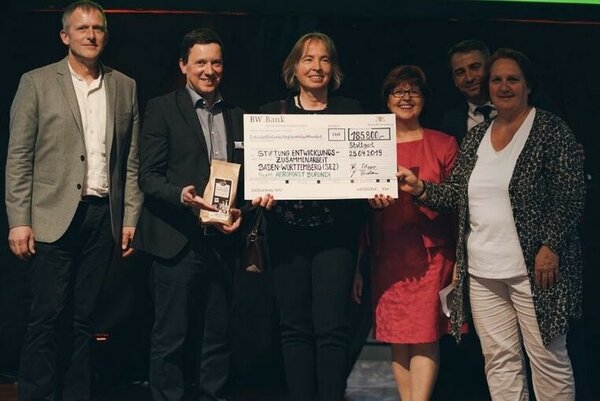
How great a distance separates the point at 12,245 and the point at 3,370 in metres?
1.35

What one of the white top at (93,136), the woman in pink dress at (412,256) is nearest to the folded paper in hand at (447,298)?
the woman in pink dress at (412,256)

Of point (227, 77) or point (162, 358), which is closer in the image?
point (162, 358)

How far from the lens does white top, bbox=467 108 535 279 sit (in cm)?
411

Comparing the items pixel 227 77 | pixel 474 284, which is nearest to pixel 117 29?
pixel 227 77

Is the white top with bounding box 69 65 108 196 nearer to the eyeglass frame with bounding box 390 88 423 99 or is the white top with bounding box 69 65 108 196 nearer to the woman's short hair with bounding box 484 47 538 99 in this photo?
the eyeglass frame with bounding box 390 88 423 99

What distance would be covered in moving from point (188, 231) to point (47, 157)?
0.67m

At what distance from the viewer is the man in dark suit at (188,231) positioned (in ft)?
14.2

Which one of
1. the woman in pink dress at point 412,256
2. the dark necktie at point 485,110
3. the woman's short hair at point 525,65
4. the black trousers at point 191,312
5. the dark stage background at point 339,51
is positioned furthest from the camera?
the dark stage background at point 339,51

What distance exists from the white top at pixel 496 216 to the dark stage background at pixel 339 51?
1.13 metres

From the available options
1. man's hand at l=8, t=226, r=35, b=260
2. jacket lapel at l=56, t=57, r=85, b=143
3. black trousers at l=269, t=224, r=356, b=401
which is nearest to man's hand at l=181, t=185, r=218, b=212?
black trousers at l=269, t=224, r=356, b=401

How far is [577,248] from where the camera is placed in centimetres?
419

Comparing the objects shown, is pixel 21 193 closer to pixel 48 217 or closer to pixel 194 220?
pixel 48 217

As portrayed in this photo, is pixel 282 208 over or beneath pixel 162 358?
over

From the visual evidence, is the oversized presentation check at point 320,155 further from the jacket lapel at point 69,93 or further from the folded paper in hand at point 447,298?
the jacket lapel at point 69,93
